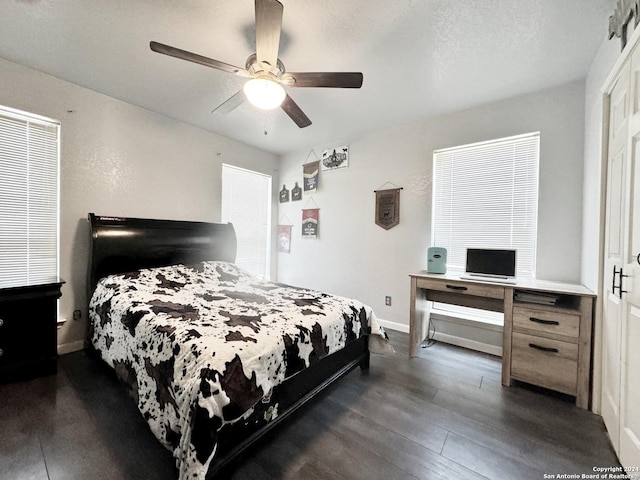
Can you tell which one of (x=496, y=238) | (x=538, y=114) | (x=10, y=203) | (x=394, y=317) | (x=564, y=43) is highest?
(x=564, y=43)

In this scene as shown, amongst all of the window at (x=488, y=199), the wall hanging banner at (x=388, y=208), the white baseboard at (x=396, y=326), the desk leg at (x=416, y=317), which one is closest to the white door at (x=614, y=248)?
the window at (x=488, y=199)

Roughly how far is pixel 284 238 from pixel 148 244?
2.07 meters

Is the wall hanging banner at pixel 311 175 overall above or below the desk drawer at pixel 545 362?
above

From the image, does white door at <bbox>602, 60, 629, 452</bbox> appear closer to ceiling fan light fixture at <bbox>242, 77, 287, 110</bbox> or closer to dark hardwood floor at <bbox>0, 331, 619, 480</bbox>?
dark hardwood floor at <bbox>0, 331, 619, 480</bbox>

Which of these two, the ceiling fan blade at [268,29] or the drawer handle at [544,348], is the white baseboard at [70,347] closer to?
the ceiling fan blade at [268,29]

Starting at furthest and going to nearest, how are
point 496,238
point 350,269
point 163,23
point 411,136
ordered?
1. point 350,269
2. point 411,136
3. point 496,238
4. point 163,23

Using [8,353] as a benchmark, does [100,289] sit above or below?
above

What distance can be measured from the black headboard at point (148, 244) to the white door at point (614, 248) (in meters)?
3.63

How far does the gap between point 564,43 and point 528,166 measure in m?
1.03

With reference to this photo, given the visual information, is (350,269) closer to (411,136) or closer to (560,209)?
(411,136)

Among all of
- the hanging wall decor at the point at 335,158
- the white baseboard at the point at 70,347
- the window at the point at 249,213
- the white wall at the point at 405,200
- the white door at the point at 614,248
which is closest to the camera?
the white door at the point at 614,248

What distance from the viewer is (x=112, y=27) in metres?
1.81

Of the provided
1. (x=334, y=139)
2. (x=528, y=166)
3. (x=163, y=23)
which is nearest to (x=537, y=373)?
(x=528, y=166)

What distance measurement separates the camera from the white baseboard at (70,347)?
2.49 m
